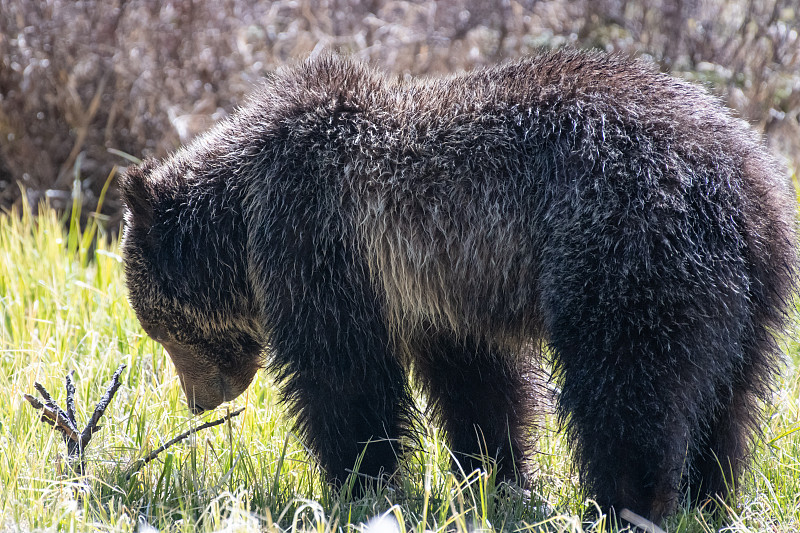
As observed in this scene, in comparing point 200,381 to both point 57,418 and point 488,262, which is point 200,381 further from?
point 488,262

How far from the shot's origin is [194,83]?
855cm

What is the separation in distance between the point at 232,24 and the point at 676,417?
6.94 meters

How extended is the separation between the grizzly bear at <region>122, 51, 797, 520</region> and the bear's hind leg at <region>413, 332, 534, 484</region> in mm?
12

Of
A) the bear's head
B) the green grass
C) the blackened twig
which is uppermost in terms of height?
the bear's head

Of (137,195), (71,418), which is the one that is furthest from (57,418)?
(137,195)

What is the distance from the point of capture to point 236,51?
8.77 m

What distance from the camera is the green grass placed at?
326 cm

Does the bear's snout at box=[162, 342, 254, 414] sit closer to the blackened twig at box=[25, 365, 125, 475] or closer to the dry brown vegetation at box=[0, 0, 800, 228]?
the blackened twig at box=[25, 365, 125, 475]

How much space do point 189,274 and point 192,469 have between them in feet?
3.00

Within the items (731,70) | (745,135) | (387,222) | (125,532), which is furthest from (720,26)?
(125,532)

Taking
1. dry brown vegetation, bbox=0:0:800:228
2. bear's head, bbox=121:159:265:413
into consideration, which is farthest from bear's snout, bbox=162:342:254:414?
dry brown vegetation, bbox=0:0:800:228

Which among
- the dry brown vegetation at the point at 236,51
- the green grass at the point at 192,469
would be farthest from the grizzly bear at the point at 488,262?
the dry brown vegetation at the point at 236,51

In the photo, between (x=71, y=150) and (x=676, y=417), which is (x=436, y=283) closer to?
(x=676, y=417)

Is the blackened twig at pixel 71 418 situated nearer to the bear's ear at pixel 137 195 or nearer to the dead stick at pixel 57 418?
the dead stick at pixel 57 418
